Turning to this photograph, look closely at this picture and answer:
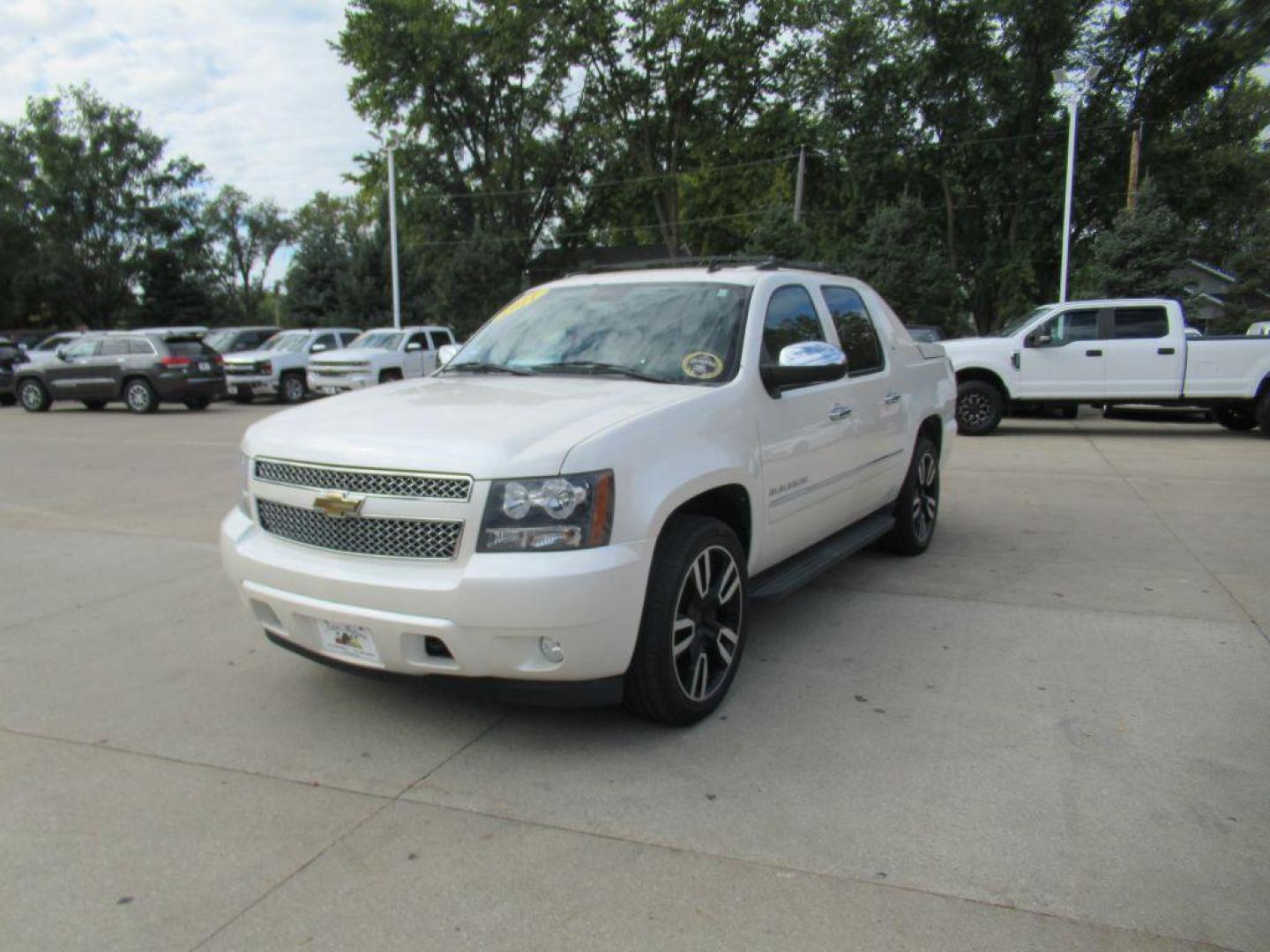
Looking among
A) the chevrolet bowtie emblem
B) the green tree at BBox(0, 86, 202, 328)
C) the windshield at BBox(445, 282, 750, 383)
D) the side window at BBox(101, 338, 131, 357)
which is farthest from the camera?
the green tree at BBox(0, 86, 202, 328)

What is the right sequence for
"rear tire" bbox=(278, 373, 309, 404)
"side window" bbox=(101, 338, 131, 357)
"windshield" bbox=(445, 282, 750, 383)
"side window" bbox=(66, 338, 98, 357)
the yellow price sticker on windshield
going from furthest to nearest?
"rear tire" bbox=(278, 373, 309, 404)
"side window" bbox=(66, 338, 98, 357)
"side window" bbox=(101, 338, 131, 357)
the yellow price sticker on windshield
"windshield" bbox=(445, 282, 750, 383)

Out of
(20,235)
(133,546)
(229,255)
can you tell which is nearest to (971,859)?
(133,546)

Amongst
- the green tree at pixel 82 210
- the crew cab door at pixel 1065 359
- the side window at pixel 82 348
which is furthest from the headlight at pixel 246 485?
the green tree at pixel 82 210

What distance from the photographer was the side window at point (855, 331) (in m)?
5.47

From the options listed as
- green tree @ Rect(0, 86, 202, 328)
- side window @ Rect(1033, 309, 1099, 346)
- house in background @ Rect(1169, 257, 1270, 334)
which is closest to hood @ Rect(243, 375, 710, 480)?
side window @ Rect(1033, 309, 1099, 346)

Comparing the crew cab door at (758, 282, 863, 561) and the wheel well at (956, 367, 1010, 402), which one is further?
the wheel well at (956, 367, 1010, 402)

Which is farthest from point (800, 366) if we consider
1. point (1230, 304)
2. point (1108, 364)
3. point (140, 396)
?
point (1230, 304)

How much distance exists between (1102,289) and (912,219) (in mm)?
5802

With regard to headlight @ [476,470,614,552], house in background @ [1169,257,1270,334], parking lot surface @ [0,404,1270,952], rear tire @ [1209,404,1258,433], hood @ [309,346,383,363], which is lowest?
parking lot surface @ [0,404,1270,952]

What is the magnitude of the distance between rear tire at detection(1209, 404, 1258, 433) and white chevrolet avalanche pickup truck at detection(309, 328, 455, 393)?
551 inches

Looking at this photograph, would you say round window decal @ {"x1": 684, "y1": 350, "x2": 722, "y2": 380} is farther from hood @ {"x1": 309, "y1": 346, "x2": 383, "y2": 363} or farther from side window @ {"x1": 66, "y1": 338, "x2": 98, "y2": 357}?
side window @ {"x1": 66, "y1": 338, "x2": 98, "y2": 357}

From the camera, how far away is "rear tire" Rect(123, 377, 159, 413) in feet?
65.4

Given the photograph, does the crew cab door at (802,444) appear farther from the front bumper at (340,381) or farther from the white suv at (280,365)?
the white suv at (280,365)

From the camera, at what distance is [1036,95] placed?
120ft
